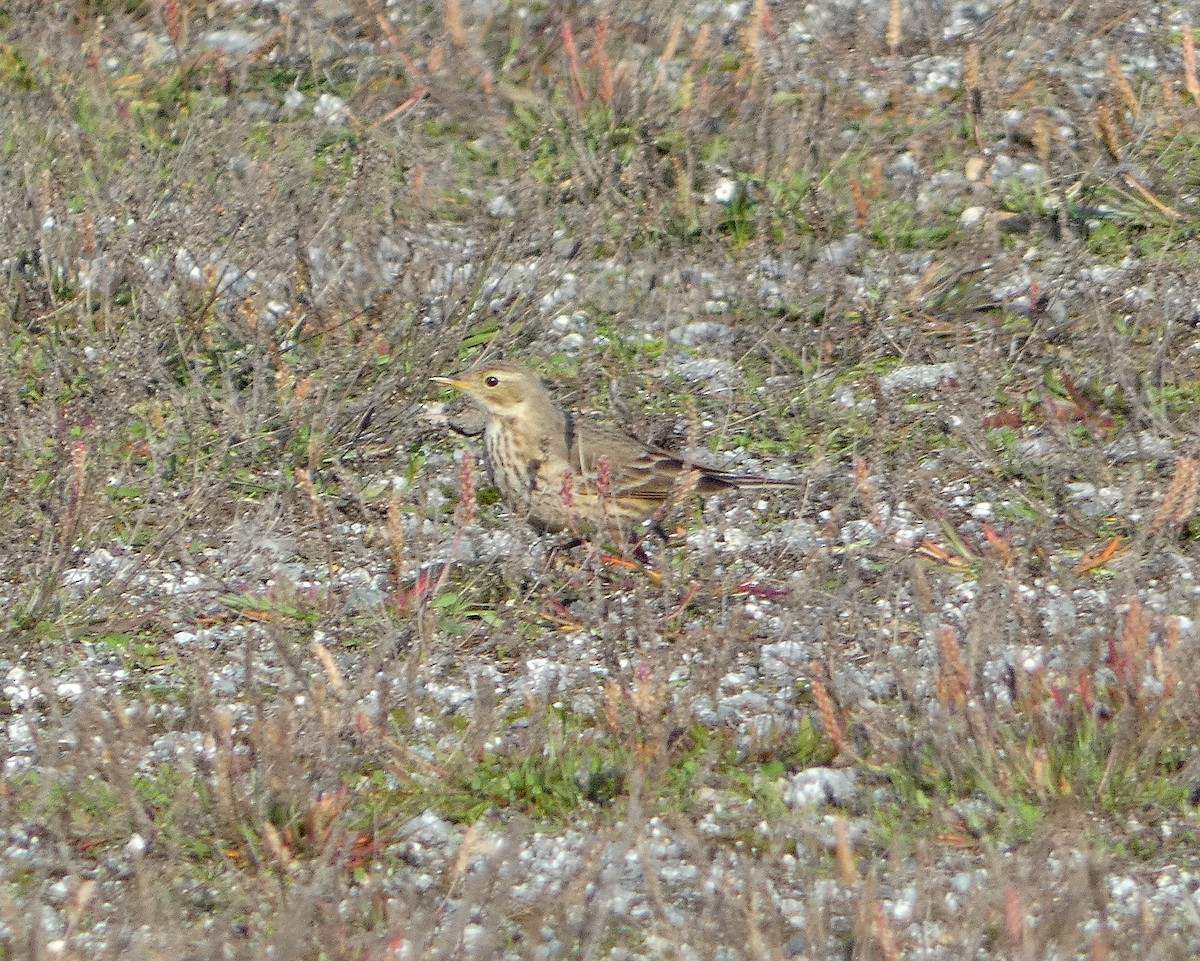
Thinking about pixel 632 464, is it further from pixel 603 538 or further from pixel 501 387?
pixel 603 538

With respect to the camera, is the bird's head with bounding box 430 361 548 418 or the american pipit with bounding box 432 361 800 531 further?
the bird's head with bounding box 430 361 548 418

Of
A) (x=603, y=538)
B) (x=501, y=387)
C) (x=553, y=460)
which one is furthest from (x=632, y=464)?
(x=603, y=538)

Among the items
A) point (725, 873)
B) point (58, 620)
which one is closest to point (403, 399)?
point (58, 620)

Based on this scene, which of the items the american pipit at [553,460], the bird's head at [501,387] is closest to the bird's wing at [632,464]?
the american pipit at [553,460]

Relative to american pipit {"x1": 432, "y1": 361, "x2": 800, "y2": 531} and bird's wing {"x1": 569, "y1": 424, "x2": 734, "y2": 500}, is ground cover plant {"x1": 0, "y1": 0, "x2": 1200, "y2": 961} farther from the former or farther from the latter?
bird's wing {"x1": 569, "y1": 424, "x2": 734, "y2": 500}

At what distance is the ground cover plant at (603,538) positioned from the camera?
4109 mm

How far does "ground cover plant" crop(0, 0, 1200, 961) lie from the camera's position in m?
4.11

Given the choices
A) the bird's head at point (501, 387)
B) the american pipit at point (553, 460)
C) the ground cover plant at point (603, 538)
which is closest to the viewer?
the ground cover plant at point (603, 538)

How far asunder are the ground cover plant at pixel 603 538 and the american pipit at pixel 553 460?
147 mm

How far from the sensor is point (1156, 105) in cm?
822

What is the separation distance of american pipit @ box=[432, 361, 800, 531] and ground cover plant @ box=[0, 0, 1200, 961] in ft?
0.48

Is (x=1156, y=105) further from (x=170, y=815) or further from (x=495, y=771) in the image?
(x=170, y=815)

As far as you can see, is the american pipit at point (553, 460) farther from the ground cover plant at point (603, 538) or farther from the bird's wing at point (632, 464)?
the ground cover plant at point (603, 538)

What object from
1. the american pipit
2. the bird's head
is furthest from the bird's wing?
the bird's head
